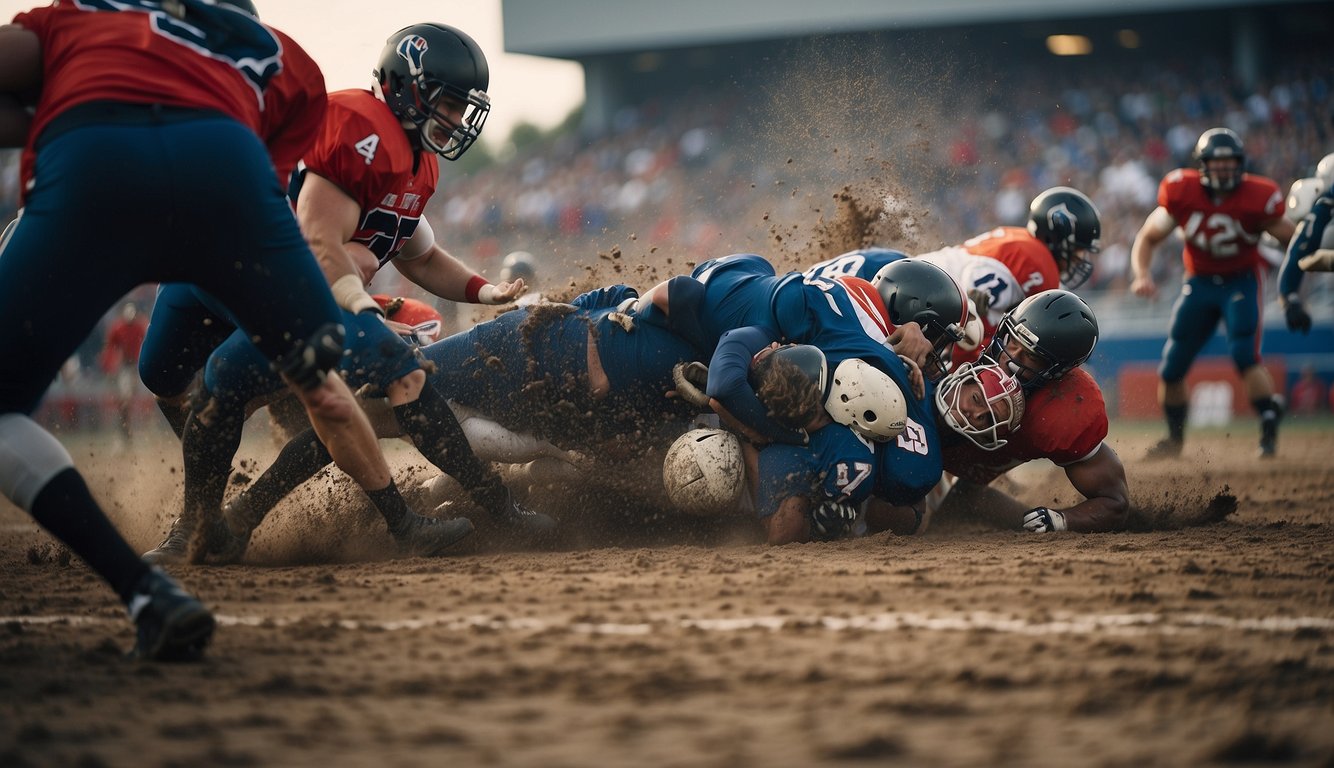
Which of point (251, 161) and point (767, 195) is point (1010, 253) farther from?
A: point (767, 195)

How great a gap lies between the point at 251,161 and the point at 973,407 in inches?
129

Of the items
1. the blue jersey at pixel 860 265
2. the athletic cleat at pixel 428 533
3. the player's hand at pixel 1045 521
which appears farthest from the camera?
the blue jersey at pixel 860 265

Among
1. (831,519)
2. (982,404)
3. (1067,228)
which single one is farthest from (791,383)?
(1067,228)

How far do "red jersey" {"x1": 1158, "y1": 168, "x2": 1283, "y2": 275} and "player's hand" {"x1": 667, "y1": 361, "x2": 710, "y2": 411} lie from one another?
5.78 metres

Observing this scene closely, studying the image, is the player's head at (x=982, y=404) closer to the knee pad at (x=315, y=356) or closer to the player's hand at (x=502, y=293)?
the player's hand at (x=502, y=293)

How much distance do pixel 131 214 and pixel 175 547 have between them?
91.2 inches

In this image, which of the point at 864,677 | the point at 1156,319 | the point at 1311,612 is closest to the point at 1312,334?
the point at 1156,319

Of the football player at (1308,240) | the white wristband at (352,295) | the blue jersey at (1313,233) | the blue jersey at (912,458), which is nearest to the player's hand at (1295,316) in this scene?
the football player at (1308,240)

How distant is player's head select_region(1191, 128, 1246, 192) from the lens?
379 inches

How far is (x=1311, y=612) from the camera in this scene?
3.79 m

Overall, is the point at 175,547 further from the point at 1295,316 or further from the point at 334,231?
the point at 1295,316

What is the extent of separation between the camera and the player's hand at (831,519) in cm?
535

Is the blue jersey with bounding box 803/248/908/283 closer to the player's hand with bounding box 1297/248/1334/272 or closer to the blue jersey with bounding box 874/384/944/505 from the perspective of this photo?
the blue jersey with bounding box 874/384/944/505

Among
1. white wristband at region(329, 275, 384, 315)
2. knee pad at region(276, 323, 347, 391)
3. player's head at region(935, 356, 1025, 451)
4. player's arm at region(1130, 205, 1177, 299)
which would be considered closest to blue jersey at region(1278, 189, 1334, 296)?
player's arm at region(1130, 205, 1177, 299)
